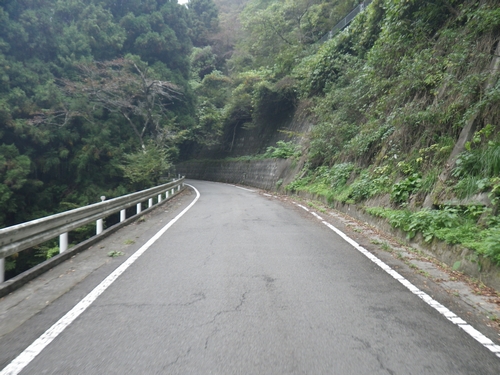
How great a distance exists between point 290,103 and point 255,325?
96.6 ft

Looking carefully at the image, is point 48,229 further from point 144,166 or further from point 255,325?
point 144,166

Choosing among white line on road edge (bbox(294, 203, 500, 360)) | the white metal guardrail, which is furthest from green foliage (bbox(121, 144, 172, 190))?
white line on road edge (bbox(294, 203, 500, 360))

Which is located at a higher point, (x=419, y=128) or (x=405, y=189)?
(x=419, y=128)

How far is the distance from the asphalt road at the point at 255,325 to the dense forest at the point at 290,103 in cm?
201

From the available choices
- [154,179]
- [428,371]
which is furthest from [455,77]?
[154,179]

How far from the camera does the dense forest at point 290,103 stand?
357 inches

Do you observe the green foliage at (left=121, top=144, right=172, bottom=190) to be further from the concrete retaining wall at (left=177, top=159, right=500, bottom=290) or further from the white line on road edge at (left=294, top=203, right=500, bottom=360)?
the white line on road edge at (left=294, top=203, right=500, bottom=360)

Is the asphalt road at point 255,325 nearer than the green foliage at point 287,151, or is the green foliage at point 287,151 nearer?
the asphalt road at point 255,325

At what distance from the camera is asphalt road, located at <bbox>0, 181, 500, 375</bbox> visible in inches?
126

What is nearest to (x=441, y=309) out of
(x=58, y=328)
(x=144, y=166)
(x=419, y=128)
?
(x=58, y=328)

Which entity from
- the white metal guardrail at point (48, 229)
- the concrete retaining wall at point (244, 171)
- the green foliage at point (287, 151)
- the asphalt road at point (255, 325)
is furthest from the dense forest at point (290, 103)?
the white metal guardrail at point (48, 229)

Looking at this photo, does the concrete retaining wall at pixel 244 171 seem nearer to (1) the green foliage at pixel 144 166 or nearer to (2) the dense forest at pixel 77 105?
(2) the dense forest at pixel 77 105

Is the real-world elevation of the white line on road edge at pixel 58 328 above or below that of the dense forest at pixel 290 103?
below

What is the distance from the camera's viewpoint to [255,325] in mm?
3941
